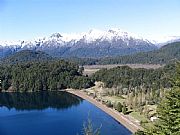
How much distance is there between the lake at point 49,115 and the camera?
4697 cm

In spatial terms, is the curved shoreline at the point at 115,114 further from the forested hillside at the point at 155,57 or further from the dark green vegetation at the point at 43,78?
the forested hillside at the point at 155,57

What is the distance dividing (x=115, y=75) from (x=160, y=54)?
77280mm

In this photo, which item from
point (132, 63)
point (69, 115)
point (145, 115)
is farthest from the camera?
point (132, 63)

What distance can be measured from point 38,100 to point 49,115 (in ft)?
48.9

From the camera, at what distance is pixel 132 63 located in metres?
156

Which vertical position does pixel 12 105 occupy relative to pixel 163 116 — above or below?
below

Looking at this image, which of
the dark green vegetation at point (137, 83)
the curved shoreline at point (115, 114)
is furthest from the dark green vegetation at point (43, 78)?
the curved shoreline at point (115, 114)

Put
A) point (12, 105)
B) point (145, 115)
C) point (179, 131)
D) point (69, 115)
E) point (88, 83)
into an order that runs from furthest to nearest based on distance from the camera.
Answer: point (88, 83)
point (12, 105)
point (69, 115)
point (145, 115)
point (179, 131)

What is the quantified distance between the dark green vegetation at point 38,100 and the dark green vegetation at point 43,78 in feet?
13.3

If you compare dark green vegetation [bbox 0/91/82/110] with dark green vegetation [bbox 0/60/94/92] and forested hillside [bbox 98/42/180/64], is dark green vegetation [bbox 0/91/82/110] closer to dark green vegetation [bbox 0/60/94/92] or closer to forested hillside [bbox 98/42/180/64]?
dark green vegetation [bbox 0/60/94/92]

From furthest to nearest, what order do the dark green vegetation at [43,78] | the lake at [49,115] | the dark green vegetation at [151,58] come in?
the dark green vegetation at [151,58] → the dark green vegetation at [43,78] → the lake at [49,115]

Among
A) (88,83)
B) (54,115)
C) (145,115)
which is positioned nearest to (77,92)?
(88,83)

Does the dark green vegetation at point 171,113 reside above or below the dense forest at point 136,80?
above

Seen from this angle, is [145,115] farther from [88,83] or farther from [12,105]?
[88,83]
